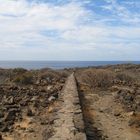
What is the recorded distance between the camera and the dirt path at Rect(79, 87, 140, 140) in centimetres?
1220

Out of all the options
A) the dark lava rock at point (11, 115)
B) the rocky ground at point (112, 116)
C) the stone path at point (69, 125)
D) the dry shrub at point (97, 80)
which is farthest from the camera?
the dry shrub at point (97, 80)

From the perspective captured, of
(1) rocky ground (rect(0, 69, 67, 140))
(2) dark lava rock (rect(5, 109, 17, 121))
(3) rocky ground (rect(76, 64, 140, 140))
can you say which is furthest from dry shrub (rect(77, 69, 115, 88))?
(2) dark lava rock (rect(5, 109, 17, 121))

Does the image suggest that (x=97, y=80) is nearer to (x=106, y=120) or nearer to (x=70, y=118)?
(x=106, y=120)

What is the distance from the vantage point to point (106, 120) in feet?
48.3

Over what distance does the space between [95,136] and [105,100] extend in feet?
29.9

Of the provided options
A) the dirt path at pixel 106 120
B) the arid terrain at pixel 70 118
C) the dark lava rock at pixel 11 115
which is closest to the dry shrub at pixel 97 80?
the arid terrain at pixel 70 118

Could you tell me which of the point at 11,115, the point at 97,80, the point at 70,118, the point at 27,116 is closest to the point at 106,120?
the point at 70,118

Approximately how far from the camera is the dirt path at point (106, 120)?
1220cm

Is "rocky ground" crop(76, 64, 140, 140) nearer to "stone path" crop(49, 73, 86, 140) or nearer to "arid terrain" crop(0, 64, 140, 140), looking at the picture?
"arid terrain" crop(0, 64, 140, 140)

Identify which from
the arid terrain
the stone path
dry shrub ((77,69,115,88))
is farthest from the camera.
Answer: dry shrub ((77,69,115,88))

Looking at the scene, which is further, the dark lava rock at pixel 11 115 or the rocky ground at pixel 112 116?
the dark lava rock at pixel 11 115

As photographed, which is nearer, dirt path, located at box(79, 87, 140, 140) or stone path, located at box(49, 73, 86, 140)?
stone path, located at box(49, 73, 86, 140)

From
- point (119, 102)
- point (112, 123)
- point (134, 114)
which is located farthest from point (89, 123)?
point (119, 102)

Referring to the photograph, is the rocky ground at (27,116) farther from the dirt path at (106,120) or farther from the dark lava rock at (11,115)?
the dirt path at (106,120)
